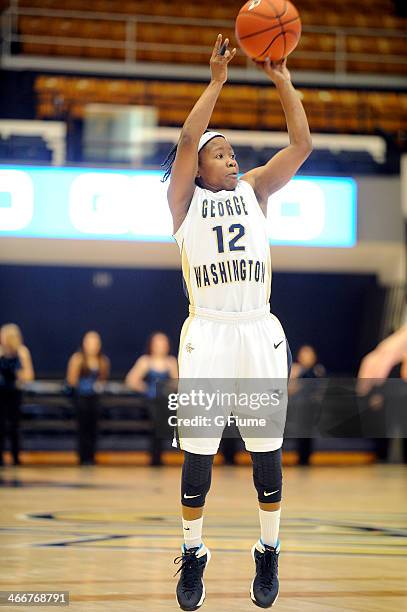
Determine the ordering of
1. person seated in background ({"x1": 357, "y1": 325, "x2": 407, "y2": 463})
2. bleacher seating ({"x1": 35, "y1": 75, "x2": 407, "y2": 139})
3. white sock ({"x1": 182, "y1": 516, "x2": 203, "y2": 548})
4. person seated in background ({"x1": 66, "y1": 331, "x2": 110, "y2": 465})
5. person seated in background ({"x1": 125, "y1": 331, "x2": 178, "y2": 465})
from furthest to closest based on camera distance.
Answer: bleacher seating ({"x1": 35, "y1": 75, "x2": 407, "y2": 139})
person seated in background ({"x1": 357, "y1": 325, "x2": 407, "y2": 463})
person seated in background ({"x1": 66, "y1": 331, "x2": 110, "y2": 465})
person seated in background ({"x1": 125, "y1": 331, "x2": 178, "y2": 465})
white sock ({"x1": 182, "y1": 516, "x2": 203, "y2": 548})

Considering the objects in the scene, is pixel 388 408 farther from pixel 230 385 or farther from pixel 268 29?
pixel 230 385

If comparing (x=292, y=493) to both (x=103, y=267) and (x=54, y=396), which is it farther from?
(x=103, y=267)

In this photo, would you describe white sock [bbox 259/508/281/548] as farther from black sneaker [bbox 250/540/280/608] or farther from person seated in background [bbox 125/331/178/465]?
→ person seated in background [bbox 125/331/178/465]

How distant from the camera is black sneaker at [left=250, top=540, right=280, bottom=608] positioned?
406 centimetres

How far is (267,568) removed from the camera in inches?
164

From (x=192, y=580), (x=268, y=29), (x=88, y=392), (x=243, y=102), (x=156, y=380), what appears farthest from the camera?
(x=243, y=102)

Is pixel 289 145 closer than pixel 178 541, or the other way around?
pixel 289 145

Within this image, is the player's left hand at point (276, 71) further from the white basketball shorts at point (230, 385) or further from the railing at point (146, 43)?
the railing at point (146, 43)

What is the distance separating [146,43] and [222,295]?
14951mm

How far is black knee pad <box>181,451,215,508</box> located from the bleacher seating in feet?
44.4

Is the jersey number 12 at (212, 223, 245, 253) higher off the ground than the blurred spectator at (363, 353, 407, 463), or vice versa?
the jersey number 12 at (212, 223, 245, 253)

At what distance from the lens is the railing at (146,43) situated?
17.7m

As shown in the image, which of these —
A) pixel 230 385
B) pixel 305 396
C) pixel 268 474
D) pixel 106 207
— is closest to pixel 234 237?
pixel 230 385

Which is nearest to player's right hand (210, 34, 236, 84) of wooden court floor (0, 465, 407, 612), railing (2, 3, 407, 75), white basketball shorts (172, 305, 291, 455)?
white basketball shorts (172, 305, 291, 455)
